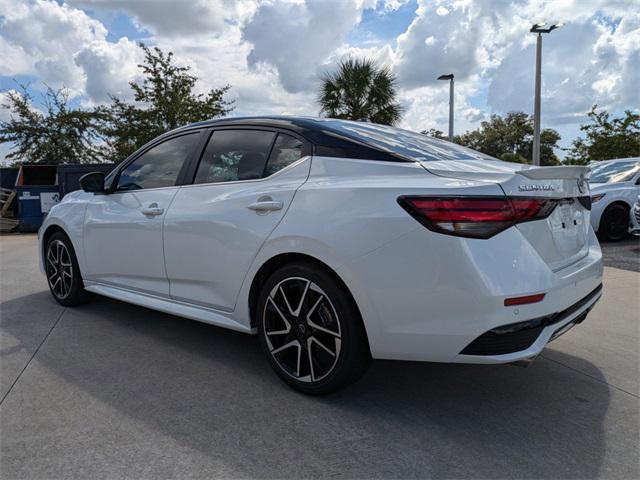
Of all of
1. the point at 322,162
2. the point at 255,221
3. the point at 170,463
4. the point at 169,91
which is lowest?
the point at 170,463

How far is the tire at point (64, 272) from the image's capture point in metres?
4.77

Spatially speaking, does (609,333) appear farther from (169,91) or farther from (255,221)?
(169,91)

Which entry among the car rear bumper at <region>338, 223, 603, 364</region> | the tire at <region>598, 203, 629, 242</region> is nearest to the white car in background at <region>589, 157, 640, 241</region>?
the tire at <region>598, 203, 629, 242</region>

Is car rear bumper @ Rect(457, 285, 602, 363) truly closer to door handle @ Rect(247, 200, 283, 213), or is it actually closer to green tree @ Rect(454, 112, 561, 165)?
door handle @ Rect(247, 200, 283, 213)

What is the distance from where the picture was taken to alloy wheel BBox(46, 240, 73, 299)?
15.9 ft

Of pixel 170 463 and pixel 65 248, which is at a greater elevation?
pixel 65 248

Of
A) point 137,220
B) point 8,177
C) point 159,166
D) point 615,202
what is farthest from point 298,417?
point 8,177

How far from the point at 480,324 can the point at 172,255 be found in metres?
2.15

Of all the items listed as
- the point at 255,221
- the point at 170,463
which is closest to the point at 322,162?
the point at 255,221

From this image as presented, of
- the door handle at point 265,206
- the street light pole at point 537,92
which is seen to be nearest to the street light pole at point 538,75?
the street light pole at point 537,92

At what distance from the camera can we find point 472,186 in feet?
7.93

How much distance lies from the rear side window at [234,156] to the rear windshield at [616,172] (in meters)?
8.63

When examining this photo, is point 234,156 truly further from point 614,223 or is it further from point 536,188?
point 614,223

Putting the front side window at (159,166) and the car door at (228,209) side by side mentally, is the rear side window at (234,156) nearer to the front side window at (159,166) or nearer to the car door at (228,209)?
the car door at (228,209)
